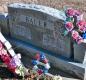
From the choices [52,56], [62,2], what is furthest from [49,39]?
[62,2]

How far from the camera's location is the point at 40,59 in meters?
7.22

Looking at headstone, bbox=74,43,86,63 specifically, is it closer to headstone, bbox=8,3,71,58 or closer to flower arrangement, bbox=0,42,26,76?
headstone, bbox=8,3,71,58

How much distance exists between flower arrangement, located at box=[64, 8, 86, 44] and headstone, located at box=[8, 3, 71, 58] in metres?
0.14

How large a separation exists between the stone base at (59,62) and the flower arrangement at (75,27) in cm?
54

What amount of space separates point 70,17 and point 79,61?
38.1 inches

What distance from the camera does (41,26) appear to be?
7594mm

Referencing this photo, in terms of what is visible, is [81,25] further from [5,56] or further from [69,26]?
[5,56]

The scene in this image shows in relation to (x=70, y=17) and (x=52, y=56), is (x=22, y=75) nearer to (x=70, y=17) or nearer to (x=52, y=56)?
(x=52, y=56)

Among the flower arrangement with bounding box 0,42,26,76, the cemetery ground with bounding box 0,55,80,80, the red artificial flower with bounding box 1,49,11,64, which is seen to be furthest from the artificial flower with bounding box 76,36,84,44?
the red artificial flower with bounding box 1,49,11,64

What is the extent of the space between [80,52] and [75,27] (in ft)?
1.77

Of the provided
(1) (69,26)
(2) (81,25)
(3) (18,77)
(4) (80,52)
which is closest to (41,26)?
(1) (69,26)

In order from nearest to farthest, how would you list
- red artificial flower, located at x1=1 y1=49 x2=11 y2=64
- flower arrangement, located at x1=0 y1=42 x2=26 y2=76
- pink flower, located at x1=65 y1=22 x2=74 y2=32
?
pink flower, located at x1=65 y1=22 x2=74 y2=32 < flower arrangement, located at x1=0 y1=42 x2=26 y2=76 < red artificial flower, located at x1=1 y1=49 x2=11 y2=64

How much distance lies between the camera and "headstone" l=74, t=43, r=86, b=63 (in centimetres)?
702

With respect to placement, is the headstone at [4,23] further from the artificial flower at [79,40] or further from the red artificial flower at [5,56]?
the artificial flower at [79,40]
